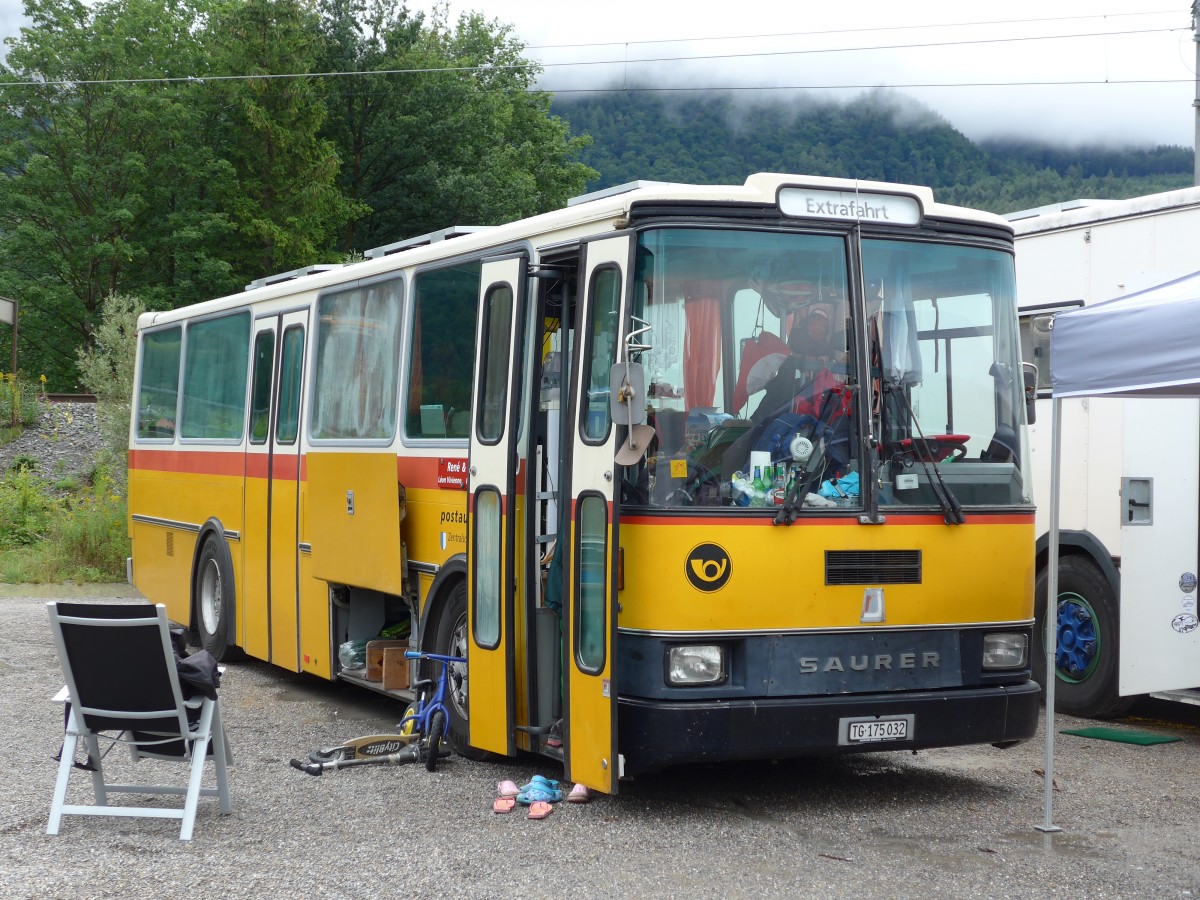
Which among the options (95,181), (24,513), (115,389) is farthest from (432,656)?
(95,181)

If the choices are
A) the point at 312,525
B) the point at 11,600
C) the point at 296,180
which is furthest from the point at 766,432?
the point at 296,180

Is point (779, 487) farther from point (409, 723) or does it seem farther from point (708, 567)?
point (409, 723)

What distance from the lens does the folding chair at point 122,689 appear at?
672 cm

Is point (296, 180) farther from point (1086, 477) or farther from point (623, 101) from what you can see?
point (623, 101)

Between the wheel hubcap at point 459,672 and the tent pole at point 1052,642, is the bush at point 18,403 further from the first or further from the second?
the tent pole at point 1052,642

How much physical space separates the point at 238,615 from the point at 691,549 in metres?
6.35

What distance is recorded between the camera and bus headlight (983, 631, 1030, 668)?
24.3 ft

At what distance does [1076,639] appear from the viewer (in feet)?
32.6

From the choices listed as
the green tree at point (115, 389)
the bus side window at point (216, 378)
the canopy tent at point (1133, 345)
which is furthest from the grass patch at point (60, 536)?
the canopy tent at point (1133, 345)

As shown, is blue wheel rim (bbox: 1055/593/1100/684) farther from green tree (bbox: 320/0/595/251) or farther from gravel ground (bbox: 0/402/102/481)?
green tree (bbox: 320/0/595/251)

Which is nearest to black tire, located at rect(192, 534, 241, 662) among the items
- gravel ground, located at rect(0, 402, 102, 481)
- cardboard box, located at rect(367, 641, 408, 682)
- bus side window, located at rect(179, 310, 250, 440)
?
bus side window, located at rect(179, 310, 250, 440)

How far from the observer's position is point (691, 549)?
6.75 m

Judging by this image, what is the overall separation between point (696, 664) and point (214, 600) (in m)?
7.03

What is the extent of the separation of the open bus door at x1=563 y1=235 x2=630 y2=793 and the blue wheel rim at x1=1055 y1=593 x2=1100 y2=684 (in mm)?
4058
